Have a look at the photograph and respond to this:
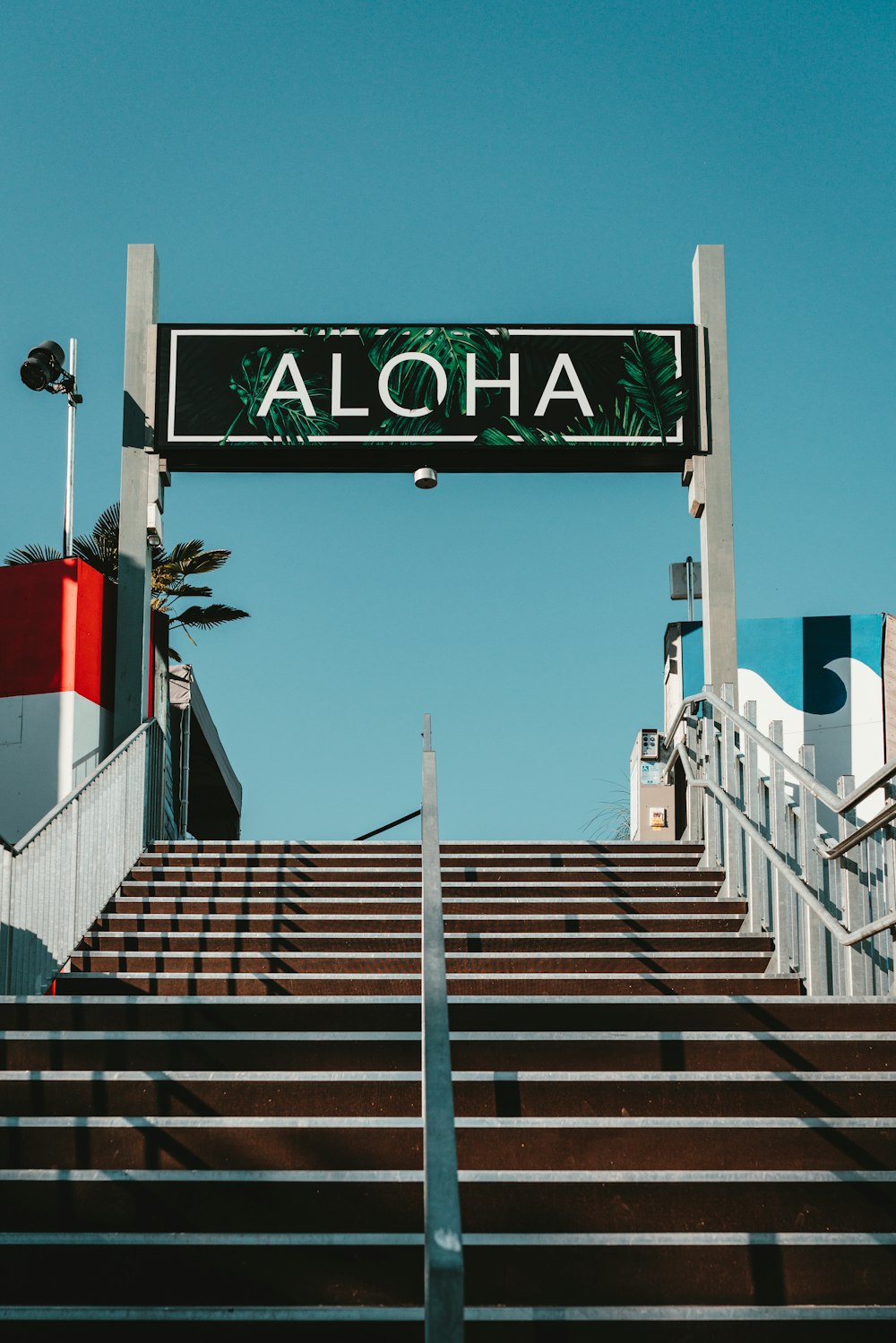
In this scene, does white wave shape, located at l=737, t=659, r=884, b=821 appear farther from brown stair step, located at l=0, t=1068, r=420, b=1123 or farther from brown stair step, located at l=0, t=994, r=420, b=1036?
brown stair step, located at l=0, t=1068, r=420, b=1123

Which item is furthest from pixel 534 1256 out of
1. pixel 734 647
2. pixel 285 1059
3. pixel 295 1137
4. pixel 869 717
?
pixel 869 717

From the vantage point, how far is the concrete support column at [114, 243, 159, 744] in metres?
9.79

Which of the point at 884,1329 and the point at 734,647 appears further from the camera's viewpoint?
the point at 734,647

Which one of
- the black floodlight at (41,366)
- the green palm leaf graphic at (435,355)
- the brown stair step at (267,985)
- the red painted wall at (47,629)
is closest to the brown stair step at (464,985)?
the brown stair step at (267,985)

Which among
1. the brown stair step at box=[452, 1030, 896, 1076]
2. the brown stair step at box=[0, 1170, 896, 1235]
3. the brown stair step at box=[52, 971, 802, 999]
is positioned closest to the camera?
the brown stair step at box=[0, 1170, 896, 1235]

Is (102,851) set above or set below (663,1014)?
above

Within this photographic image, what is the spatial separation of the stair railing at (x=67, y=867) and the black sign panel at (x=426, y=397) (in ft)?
8.45

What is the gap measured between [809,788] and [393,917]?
216 centimetres

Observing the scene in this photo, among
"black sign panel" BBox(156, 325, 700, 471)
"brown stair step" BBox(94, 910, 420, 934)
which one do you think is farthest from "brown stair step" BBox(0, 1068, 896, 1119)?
"black sign panel" BBox(156, 325, 700, 471)

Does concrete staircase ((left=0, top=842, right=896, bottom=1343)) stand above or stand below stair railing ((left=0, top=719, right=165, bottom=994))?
below

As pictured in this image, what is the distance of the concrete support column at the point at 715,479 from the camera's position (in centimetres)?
988

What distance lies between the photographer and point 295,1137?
15.0ft

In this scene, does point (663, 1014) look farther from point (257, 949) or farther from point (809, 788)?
point (257, 949)

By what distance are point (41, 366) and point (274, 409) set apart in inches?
82.3
